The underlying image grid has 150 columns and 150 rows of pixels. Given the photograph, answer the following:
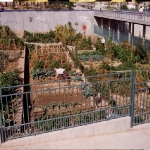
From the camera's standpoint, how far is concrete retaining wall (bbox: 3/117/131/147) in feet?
16.9

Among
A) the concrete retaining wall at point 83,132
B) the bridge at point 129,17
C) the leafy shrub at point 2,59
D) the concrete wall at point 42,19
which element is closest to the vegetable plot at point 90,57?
the leafy shrub at point 2,59

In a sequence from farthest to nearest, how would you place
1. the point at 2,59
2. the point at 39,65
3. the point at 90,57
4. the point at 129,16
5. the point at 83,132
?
the point at 129,16, the point at 90,57, the point at 39,65, the point at 2,59, the point at 83,132

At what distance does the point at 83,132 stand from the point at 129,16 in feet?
57.5

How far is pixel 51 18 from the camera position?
2691 cm

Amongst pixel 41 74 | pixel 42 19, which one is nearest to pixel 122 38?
pixel 41 74

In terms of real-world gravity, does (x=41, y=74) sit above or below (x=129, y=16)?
below

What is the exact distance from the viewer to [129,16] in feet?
70.9

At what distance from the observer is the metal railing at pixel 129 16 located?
744 inches

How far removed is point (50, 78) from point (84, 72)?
4.94 feet

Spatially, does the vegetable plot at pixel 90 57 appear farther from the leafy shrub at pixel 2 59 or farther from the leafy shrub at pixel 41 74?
the leafy shrub at pixel 2 59

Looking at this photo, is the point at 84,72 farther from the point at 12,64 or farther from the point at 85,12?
the point at 85,12

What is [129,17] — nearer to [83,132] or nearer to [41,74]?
[41,74]

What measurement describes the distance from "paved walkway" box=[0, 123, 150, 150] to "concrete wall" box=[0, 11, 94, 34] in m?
21.9

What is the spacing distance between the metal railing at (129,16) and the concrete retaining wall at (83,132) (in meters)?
13.6
